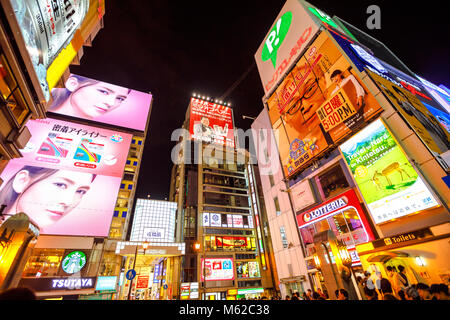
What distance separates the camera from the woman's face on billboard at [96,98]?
25453mm

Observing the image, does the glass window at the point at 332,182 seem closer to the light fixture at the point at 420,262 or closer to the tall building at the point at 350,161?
the tall building at the point at 350,161

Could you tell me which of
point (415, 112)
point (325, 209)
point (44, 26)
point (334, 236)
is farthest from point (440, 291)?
point (44, 26)

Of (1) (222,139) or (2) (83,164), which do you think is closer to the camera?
(2) (83,164)

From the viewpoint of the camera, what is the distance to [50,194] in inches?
792

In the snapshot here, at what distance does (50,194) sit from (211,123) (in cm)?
3156

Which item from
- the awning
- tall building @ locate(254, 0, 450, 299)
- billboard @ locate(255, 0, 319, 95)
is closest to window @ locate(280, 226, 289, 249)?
tall building @ locate(254, 0, 450, 299)

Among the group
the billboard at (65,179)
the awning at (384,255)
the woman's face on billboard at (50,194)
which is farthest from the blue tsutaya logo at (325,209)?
the woman's face on billboard at (50,194)

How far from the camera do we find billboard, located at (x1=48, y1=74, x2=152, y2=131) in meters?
25.0

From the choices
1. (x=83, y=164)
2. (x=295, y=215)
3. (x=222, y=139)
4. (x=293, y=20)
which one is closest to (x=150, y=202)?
(x=222, y=139)

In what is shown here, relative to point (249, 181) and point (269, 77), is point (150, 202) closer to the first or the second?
point (249, 181)

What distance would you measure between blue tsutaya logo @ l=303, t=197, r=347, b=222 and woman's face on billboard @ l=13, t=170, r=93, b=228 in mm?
23034

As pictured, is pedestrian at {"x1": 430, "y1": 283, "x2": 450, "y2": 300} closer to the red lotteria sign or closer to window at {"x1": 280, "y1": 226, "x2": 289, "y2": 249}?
the red lotteria sign

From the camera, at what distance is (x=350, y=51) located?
16.3 meters

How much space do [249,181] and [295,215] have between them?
33.6 meters
